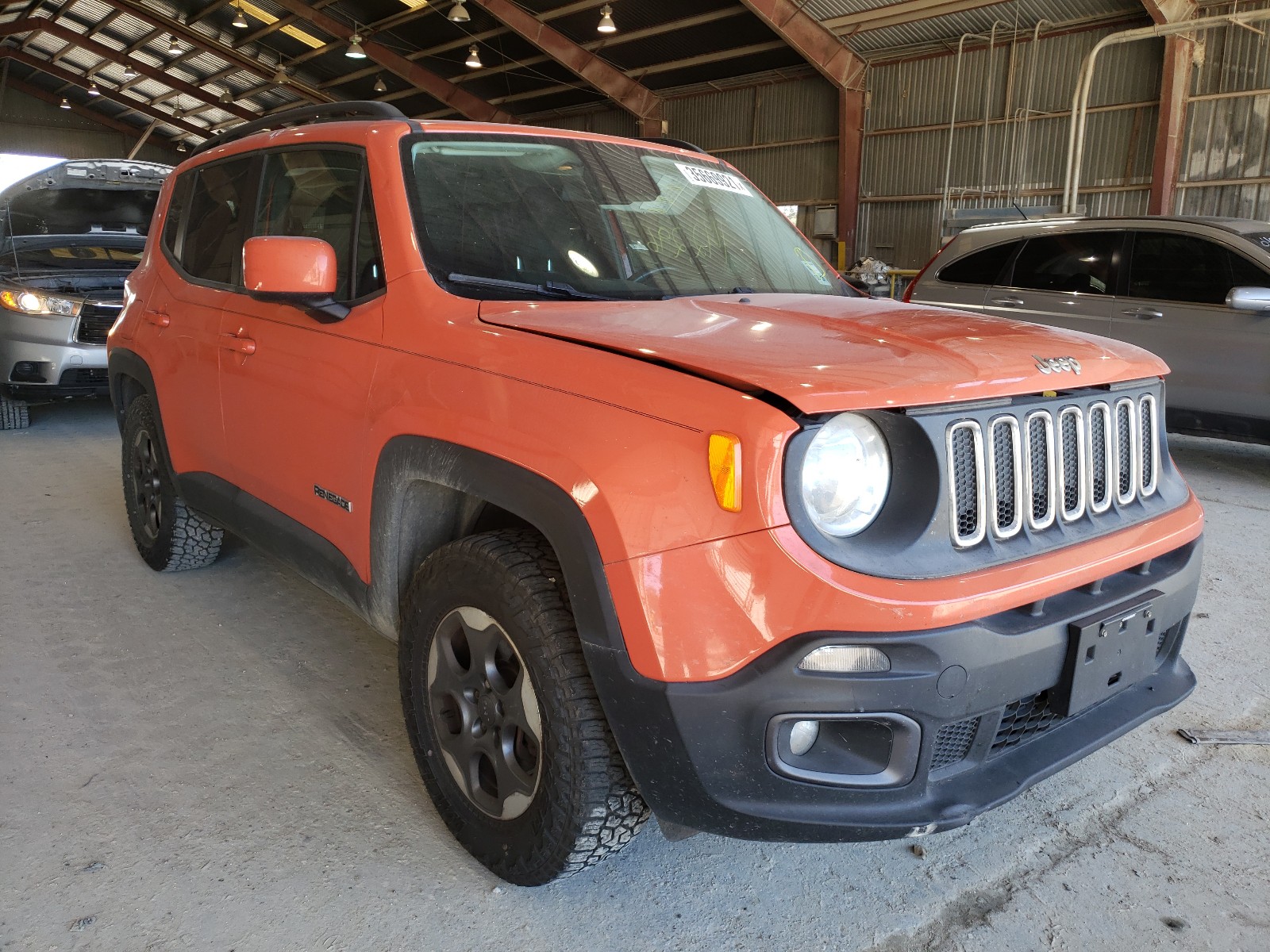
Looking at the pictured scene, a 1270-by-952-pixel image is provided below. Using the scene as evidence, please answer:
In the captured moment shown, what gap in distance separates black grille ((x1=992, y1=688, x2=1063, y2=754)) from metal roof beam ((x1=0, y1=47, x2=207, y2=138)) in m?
34.6

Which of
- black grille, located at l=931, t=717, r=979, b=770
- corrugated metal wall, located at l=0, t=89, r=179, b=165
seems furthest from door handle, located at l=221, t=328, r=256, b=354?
corrugated metal wall, located at l=0, t=89, r=179, b=165

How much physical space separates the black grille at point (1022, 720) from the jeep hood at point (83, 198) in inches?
286

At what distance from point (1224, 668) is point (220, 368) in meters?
3.47

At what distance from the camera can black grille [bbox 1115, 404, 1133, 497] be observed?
6.89 feet

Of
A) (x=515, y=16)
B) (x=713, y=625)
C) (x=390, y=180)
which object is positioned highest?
(x=515, y=16)

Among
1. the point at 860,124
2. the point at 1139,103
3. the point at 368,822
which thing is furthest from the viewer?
the point at 860,124

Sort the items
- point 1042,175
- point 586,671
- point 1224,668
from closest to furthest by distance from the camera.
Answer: point 586,671, point 1224,668, point 1042,175

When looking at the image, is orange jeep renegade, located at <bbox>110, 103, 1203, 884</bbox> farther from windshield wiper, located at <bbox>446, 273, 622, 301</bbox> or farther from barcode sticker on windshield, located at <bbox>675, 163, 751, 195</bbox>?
barcode sticker on windshield, located at <bbox>675, 163, 751, 195</bbox>

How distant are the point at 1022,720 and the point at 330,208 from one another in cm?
217

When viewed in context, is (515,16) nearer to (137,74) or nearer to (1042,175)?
(1042,175)

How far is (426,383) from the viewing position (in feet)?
6.94

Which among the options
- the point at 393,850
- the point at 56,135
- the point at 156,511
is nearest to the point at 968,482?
the point at 393,850

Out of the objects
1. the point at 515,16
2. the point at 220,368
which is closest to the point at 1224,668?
the point at 220,368

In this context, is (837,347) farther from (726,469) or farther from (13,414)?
(13,414)
